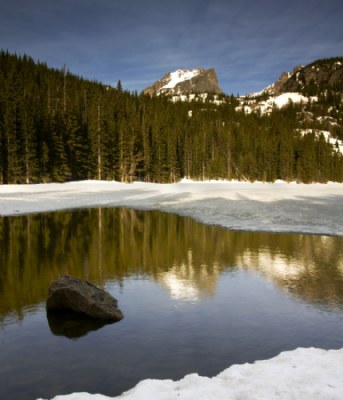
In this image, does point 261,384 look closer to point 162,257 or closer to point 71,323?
point 71,323

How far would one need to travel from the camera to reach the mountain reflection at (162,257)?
10.5m

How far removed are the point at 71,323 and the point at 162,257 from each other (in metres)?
6.18

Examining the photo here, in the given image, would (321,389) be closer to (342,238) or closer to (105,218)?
(342,238)

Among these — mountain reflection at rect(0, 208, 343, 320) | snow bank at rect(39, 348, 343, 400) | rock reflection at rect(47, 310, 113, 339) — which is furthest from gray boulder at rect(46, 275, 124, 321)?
snow bank at rect(39, 348, 343, 400)

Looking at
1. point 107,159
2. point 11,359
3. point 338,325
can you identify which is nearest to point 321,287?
point 338,325

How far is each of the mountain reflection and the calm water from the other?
0.04 m

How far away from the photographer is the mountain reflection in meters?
10.5

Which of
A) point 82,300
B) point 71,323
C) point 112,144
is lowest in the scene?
point 71,323

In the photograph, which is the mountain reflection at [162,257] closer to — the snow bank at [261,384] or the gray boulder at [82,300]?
the gray boulder at [82,300]

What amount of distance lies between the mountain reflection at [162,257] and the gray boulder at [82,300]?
2.95ft

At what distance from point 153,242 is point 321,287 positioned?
26.6 feet

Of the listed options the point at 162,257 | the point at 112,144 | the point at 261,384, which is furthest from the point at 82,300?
the point at 112,144

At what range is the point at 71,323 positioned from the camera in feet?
26.8

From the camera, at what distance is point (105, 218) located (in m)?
25.1
